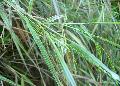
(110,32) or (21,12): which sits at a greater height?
(21,12)

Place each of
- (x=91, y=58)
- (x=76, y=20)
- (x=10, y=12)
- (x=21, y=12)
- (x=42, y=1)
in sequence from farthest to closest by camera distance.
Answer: (x=76, y=20)
(x=42, y=1)
(x=10, y=12)
(x=21, y=12)
(x=91, y=58)

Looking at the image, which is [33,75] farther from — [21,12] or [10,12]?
[21,12]

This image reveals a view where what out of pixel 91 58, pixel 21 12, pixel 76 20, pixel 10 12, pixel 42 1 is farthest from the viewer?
pixel 76 20

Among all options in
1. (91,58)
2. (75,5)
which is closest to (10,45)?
(75,5)

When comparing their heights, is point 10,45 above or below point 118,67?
above

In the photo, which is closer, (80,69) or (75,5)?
(80,69)

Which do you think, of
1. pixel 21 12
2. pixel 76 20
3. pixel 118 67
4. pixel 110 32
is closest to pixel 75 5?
pixel 76 20

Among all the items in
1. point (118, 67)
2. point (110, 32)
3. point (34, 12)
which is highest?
point (34, 12)

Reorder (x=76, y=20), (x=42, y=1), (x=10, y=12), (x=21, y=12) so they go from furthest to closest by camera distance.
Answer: (x=76, y=20), (x=42, y=1), (x=10, y=12), (x=21, y=12)

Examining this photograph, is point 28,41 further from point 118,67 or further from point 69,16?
point 118,67

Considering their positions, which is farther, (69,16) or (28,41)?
(69,16)
